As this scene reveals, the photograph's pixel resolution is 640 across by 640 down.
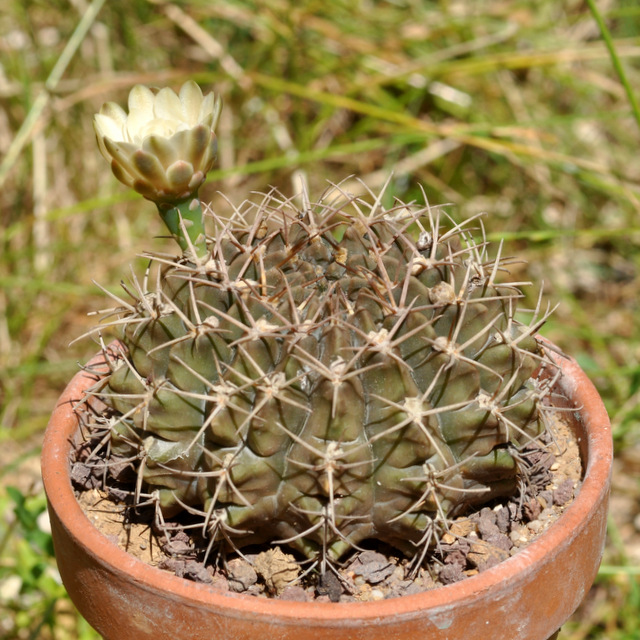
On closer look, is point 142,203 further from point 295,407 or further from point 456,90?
point 295,407

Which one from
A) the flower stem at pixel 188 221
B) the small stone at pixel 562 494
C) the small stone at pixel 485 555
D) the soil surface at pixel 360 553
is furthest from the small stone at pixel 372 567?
the flower stem at pixel 188 221

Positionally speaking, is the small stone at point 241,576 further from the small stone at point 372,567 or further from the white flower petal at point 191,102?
the white flower petal at point 191,102

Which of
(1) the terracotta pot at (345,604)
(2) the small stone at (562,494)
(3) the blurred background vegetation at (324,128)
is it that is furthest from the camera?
(3) the blurred background vegetation at (324,128)

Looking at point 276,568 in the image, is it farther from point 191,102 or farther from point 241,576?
point 191,102

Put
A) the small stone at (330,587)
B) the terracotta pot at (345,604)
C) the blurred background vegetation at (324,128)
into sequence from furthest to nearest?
the blurred background vegetation at (324,128)
the small stone at (330,587)
the terracotta pot at (345,604)

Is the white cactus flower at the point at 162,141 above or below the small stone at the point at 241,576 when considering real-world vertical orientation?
above

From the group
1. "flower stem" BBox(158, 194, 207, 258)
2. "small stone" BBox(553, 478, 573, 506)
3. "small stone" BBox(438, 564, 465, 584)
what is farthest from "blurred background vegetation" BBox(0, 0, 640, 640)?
"small stone" BBox(438, 564, 465, 584)
